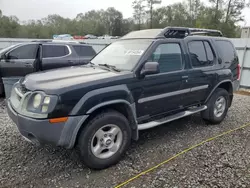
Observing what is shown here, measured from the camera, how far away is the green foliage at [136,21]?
104 ft

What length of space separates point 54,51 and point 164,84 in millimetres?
4665

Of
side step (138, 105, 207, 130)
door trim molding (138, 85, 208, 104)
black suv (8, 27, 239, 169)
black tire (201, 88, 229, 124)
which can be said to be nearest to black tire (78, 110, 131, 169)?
black suv (8, 27, 239, 169)

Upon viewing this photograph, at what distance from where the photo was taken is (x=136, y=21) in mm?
51875

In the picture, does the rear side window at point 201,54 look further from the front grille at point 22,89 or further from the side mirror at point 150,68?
the front grille at point 22,89

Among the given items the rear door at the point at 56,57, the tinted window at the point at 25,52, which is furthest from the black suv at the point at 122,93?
the tinted window at the point at 25,52

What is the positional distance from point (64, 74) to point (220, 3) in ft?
110

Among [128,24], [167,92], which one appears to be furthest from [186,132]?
[128,24]

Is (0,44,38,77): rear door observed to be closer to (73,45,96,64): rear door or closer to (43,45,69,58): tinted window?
(43,45,69,58): tinted window

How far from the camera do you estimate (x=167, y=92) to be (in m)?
3.68

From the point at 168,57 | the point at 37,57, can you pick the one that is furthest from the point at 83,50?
the point at 168,57

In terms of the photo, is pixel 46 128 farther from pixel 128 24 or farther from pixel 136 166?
pixel 128 24

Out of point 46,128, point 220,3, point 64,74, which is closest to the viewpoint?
point 46,128

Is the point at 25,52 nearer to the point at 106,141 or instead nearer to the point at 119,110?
the point at 119,110

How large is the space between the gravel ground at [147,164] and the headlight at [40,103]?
0.93m
